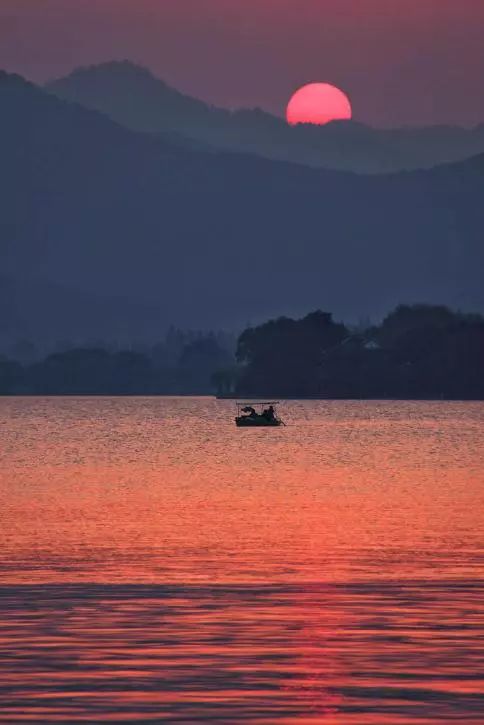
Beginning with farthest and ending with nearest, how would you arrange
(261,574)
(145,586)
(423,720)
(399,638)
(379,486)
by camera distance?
(379,486), (261,574), (145,586), (399,638), (423,720)

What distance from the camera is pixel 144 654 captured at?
121 feet

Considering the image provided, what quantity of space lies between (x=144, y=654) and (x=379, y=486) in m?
74.1

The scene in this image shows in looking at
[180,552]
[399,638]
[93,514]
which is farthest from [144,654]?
[93,514]

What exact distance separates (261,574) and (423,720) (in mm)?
23475

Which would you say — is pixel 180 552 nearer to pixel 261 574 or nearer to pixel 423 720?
pixel 261 574

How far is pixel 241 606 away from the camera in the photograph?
4525cm

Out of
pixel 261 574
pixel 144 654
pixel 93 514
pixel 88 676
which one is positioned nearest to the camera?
pixel 88 676

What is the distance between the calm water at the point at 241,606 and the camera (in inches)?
1276

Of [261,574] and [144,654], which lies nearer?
[144,654]

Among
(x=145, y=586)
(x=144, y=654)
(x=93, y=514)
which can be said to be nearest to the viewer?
(x=144, y=654)

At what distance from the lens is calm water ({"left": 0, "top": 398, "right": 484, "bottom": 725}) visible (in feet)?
106

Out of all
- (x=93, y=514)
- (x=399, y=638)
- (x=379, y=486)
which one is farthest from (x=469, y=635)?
(x=379, y=486)

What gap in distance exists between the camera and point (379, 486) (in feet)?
363

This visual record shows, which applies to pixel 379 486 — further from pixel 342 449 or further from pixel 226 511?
pixel 342 449
